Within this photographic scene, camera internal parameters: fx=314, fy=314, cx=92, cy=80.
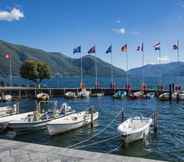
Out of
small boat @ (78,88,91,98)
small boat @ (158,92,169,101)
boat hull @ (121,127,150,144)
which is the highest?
small boat @ (78,88,91,98)

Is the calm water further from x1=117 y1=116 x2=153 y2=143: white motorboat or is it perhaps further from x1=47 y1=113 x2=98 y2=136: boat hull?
x1=117 y1=116 x2=153 y2=143: white motorboat

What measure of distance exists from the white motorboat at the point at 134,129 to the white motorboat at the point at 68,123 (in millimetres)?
5743

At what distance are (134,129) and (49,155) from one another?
1252 cm

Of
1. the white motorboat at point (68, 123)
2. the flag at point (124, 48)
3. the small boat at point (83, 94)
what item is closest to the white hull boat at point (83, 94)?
the small boat at point (83, 94)

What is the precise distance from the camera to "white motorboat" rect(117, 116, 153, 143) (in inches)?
966

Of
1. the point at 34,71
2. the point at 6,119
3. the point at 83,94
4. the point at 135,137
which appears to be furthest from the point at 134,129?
the point at 34,71

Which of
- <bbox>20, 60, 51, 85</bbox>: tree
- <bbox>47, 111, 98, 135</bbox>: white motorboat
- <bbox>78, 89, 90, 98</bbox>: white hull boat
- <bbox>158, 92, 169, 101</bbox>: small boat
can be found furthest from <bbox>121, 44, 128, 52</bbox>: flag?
<bbox>47, 111, 98, 135</bbox>: white motorboat

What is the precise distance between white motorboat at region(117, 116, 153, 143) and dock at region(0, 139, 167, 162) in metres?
9.86

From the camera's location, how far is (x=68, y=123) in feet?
98.5

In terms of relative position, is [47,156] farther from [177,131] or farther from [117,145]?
[177,131]

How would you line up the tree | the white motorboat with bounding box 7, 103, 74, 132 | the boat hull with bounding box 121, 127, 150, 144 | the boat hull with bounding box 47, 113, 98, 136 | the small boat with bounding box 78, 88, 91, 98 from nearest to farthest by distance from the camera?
1. the boat hull with bounding box 121, 127, 150, 144
2. the boat hull with bounding box 47, 113, 98, 136
3. the white motorboat with bounding box 7, 103, 74, 132
4. the small boat with bounding box 78, 88, 91, 98
5. the tree

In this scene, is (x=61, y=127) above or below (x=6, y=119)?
below

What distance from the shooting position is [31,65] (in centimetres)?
8994

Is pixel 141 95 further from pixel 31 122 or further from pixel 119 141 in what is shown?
pixel 119 141
